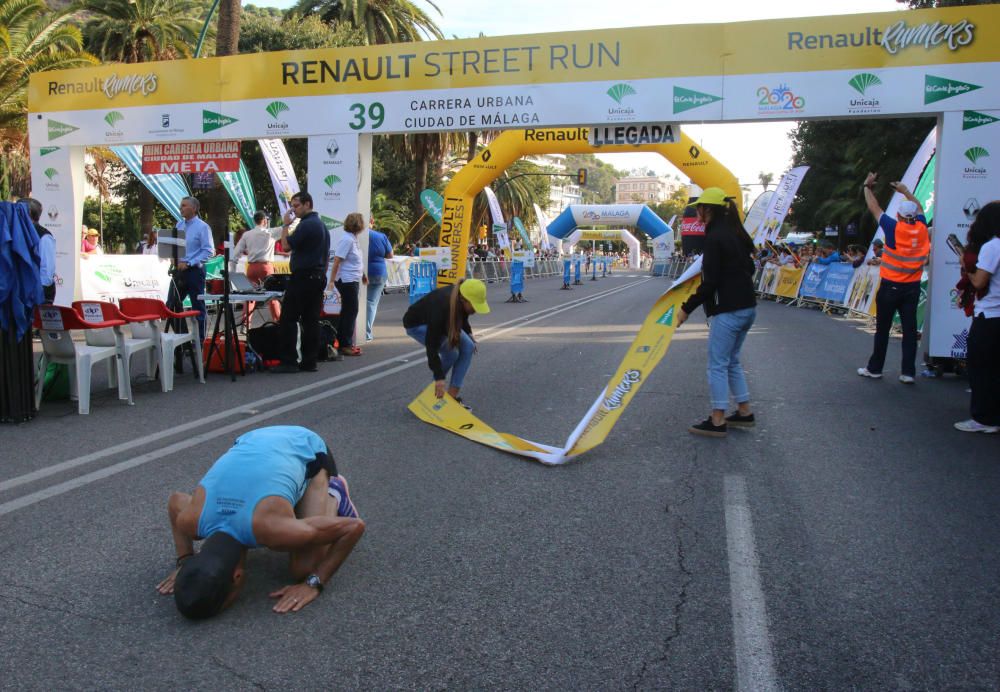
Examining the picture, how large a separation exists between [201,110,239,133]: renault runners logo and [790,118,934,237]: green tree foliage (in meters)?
24.8

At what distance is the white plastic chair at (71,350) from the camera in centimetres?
703

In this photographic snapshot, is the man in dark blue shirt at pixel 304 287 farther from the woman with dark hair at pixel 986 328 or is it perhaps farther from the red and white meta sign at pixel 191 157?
the woman with dark hair at pixel 986 328

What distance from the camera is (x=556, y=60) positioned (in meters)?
11.6

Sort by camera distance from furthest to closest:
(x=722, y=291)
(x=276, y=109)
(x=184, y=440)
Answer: (x=276, y=109), (x=722, y=291), (x=184, y=440)

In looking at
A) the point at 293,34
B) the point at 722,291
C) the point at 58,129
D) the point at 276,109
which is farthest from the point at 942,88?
the point at 293,34

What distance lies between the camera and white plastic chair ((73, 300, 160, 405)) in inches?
284

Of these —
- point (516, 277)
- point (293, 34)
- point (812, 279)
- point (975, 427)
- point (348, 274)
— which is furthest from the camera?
point (293, 34)

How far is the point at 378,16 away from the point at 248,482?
31.4 metres

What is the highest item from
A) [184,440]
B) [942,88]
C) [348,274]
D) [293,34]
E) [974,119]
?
[293,34]

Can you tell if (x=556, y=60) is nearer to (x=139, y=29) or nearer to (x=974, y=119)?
(x=974, y=119)

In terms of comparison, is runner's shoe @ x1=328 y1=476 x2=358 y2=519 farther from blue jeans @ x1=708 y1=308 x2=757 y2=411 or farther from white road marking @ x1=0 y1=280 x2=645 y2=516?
blue jeans @ x1=708 y1=308 x2=757 y2=411

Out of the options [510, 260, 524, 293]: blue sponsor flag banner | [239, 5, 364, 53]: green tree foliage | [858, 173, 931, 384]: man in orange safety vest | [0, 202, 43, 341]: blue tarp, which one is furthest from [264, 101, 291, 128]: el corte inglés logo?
[239, 5, 364, 53]: green tree foliage

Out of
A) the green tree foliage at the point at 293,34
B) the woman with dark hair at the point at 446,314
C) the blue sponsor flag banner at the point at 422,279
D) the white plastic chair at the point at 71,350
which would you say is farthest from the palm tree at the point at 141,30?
the woman with dark hair at the point at 446,314

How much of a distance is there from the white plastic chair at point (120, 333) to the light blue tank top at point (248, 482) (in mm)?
4366
